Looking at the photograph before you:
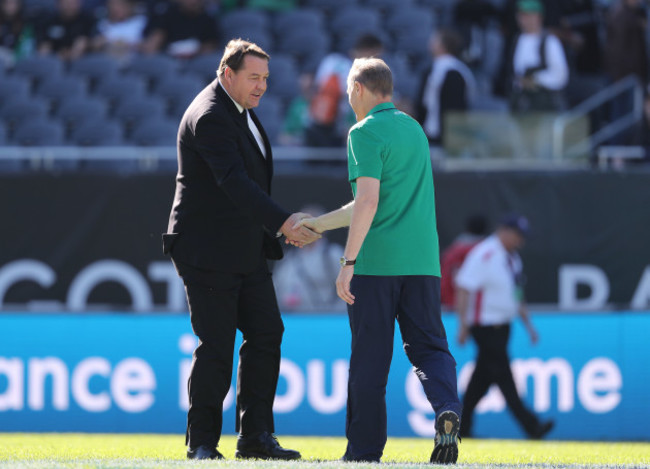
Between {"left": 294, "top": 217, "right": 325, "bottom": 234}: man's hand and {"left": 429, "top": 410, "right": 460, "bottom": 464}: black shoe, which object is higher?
{"left": 294, "top": 217, "right": 325, "bottom": 234}: man's hand

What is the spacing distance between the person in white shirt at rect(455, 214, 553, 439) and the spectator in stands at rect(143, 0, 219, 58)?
5.74 m

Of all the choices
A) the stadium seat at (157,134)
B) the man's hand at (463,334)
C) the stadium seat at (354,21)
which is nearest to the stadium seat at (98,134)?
the stadium seat at (157,134)

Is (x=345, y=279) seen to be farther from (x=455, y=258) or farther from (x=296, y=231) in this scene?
(x=455, y=258)

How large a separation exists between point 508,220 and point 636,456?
3270 mm

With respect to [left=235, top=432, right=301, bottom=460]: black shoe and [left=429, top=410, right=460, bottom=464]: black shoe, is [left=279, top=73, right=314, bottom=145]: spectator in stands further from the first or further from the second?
[left=429, top=410, right=460, bottom=464]: black shoe

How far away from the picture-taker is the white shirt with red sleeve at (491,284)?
10203 millimetres

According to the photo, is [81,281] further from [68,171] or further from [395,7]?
[395,7]

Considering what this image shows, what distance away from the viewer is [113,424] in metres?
10.1

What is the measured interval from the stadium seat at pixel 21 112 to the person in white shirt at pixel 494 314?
607cm

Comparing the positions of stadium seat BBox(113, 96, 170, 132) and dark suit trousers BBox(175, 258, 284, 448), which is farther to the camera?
stadium seat BBox(113, 96, 170, 132)

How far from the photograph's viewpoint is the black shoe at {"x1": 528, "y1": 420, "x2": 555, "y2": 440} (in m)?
9.96

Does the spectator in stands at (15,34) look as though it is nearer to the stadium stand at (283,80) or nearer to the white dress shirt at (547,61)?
the stadium stand at (283,80)

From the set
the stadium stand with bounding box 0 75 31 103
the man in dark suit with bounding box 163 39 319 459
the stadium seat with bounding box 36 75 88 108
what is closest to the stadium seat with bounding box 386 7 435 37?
the stadium seat with bounding box 36 75 88 108

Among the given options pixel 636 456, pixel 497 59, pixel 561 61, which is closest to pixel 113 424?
pixel 636 456
